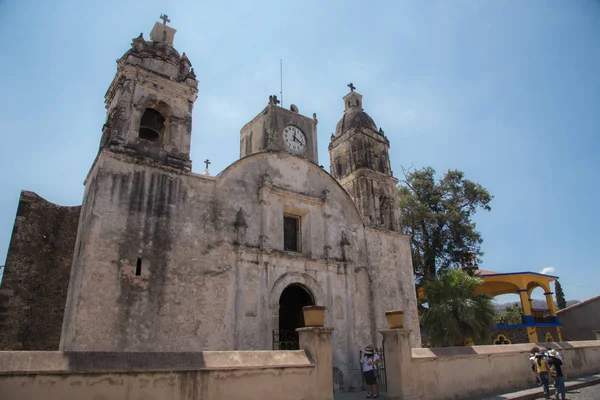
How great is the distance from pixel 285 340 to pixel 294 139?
22.9 ft

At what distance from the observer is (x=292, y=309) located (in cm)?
1302

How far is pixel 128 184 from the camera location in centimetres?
1070

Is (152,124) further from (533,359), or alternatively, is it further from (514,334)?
(514,334)

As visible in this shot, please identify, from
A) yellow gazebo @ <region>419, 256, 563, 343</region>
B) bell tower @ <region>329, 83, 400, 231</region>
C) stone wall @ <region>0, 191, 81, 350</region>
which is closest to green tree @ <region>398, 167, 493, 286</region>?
yellow gazebo @ <region>419, 256, 563, 343</region>

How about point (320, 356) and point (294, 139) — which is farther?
point (294, 139)

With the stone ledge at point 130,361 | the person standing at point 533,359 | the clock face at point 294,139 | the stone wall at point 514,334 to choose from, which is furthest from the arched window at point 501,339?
the stone ledge at point 130,361

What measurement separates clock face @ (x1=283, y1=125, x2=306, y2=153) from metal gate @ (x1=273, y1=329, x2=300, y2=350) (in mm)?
6303

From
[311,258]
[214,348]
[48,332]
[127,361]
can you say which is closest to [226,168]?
[311,258]

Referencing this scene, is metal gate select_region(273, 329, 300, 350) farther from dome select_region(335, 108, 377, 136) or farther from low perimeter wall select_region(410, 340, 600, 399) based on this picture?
dome select_region(335, 108, 377, 136)

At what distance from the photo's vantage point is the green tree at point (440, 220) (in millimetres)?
24281

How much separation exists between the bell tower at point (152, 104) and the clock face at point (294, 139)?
3470 millimetres

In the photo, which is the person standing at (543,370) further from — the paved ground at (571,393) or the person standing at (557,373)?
the paved ground at (571,393)

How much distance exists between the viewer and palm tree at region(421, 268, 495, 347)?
12.8 metres

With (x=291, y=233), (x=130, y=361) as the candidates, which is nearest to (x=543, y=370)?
(x=291, y=233)
